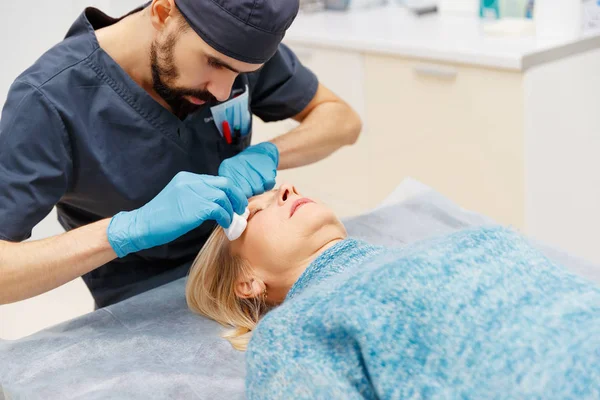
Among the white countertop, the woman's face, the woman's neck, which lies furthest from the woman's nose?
the white countertop

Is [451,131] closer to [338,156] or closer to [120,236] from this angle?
[338,156]

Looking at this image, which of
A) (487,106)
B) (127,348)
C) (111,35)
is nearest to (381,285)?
(127,348)

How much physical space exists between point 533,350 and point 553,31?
1542 mm

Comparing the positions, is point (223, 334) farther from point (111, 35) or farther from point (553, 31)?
point (553, 31)

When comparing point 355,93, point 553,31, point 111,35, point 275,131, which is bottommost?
point 275,131

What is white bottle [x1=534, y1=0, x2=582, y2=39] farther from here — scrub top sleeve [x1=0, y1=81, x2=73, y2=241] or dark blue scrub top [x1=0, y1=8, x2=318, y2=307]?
scrub top sleeve [x1=0, y1=81, x2=73, y2=241]

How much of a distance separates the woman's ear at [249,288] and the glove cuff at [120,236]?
0.92 ft

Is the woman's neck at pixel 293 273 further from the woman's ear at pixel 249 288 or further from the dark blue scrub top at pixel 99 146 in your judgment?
the dark blue scrub top at pixel 99 146

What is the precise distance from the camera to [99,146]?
1.57 m

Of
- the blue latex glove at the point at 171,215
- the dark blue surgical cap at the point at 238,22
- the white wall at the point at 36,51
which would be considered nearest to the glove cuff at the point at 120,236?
the blue latex glove at the point at 171,215

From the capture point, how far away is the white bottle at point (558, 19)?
229cm

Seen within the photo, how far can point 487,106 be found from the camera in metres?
2.34

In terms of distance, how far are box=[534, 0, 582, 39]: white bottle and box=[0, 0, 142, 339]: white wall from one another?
1.32m

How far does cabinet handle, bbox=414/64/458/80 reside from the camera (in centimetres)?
240
